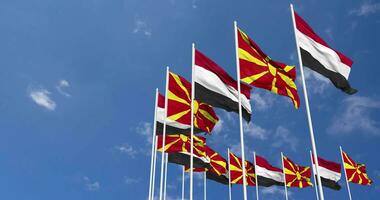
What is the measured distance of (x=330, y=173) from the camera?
30.8 metres

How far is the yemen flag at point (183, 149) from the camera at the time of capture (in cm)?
2169

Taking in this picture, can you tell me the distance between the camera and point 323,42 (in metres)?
13.7

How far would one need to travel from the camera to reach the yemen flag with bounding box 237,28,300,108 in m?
13.7

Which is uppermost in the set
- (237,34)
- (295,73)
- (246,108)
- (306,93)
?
(237,34)

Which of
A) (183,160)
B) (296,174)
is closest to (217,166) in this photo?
(183,160)

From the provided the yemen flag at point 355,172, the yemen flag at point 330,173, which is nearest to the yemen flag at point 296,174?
the yemen flag at point 330,173

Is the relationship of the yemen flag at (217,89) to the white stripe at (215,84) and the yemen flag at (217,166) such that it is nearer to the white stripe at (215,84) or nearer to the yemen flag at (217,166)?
the white stripe at (215,84)

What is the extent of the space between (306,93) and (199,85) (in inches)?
181

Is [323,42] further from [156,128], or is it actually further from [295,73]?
[156,128]

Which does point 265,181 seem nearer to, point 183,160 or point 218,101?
point 183,160

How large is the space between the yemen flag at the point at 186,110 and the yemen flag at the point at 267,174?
523 inches

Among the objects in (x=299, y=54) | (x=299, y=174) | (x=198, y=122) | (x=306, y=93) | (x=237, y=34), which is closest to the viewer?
(x=306, y=93)

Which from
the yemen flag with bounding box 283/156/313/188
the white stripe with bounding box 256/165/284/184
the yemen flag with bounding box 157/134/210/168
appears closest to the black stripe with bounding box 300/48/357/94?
the yemen flag with bounding box 157/134/210/168

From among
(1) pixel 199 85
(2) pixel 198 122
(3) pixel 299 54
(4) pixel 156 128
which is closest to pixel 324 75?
(3) pixel 299 54
